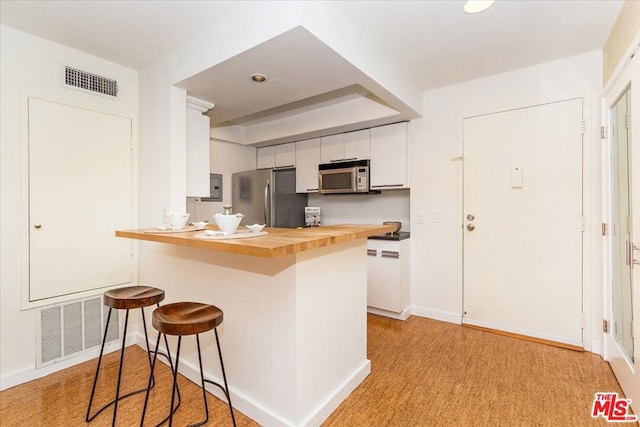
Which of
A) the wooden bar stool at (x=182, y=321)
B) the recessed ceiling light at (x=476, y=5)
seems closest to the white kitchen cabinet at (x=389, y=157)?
the recessed ceiling light at (x=476, y=5)

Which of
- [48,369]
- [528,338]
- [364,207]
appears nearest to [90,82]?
[48,369]

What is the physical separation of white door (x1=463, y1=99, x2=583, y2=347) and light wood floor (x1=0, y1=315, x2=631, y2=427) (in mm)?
317

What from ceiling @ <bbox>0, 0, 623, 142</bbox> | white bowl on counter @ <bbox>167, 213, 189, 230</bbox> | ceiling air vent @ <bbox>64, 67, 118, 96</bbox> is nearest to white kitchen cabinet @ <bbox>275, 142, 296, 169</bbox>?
ceiling @ <bbox>0, 0, 623, 142</bbox>

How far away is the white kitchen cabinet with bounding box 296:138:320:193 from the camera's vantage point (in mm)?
3992

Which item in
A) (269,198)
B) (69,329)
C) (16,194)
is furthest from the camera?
(269,198)

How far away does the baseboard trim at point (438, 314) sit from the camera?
3125mm

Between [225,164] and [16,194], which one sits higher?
[225,164]

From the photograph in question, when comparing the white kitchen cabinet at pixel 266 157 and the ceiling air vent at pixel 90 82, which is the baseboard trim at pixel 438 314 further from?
the ceiling air vent at pixel 90 82

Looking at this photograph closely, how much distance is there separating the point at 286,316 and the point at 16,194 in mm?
2146

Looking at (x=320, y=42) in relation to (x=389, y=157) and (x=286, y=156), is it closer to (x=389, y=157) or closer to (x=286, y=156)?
(x=389, y=157)

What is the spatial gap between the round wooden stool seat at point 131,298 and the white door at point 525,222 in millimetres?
2777

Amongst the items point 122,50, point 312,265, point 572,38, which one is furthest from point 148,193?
point 572,38

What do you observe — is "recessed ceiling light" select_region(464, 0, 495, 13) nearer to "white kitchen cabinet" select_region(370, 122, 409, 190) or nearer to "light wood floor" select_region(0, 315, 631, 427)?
"white kitchen cabinet" select_region(370, 122, 409, 190)

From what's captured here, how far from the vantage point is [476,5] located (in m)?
1.89
